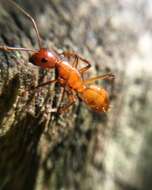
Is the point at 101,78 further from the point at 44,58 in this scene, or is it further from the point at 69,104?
the point at 44,58

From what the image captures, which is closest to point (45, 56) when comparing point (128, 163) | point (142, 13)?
point (142, 13)

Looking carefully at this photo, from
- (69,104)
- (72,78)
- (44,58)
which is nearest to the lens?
(44,58)

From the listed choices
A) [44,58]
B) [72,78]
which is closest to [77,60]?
[72,78]

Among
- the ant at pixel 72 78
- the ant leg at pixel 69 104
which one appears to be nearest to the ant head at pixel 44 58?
the ant at pixel 72 78

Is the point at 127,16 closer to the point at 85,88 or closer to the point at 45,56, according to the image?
the point at 85,88

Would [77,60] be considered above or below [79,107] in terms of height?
above

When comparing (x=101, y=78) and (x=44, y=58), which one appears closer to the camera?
(x=44, y=58)
